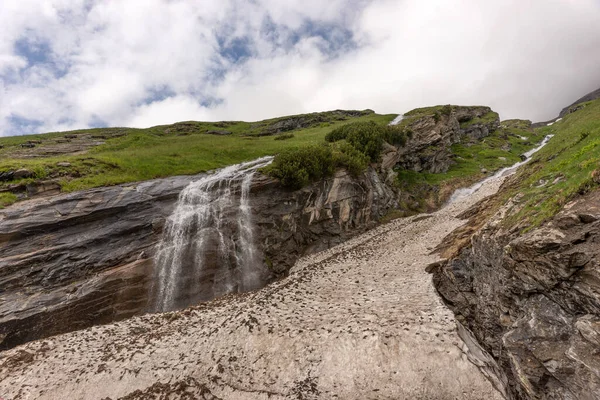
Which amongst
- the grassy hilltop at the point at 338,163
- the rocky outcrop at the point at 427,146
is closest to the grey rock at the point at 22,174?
the grassy hilltop at the point at 338,163

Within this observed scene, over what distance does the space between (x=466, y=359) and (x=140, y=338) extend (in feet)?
65.6

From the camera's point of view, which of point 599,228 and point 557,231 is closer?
point 599,228

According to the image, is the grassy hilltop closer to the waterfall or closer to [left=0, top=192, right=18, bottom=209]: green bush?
[left=0, top=192, right=18, bottom=209]: green bush

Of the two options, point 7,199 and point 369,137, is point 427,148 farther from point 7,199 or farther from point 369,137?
point 7,199

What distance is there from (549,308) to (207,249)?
87.0ft

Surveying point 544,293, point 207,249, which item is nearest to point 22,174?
point 207,249

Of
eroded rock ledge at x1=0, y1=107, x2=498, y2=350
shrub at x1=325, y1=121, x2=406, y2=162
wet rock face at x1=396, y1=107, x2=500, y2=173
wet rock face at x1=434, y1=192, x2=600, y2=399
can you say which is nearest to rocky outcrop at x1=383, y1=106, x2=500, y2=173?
wet rock face at x1=396, y1=107, x2=500, y2=173

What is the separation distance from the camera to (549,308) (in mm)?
10867

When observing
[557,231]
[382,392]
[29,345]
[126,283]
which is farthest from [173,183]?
[557,231]

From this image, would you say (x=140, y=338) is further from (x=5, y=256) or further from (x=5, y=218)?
(x=5, y=218)

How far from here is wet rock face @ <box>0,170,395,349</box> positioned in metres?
22.2

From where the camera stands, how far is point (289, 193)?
117 feet

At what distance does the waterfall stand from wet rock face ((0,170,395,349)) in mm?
664

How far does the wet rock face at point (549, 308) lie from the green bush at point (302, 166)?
23.9 metres
